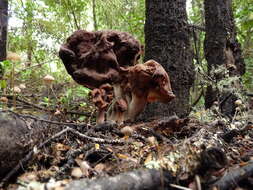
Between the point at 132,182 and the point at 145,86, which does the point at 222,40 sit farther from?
the point at 132,182

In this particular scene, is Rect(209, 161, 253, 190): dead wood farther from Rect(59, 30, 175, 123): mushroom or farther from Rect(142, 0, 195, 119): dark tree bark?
Rect(142, 0, 195, 119): dark tree bark

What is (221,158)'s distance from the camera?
4.33ft

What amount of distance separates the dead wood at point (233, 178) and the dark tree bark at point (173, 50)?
2.35m

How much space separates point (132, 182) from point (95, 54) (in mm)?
2427

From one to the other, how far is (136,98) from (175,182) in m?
2.09

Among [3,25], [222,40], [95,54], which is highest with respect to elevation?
[3,25]

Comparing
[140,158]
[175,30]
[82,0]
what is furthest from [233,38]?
[82,0]

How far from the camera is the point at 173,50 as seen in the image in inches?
151

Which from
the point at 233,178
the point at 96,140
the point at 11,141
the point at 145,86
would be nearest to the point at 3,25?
the point at 145,86

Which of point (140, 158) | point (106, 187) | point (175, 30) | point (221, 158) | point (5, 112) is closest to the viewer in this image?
point (106, 187)

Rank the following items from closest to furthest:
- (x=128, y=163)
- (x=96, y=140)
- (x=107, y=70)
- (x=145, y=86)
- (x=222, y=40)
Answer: (x=128, y=163) → (x=96, y=140) → (x=145, y=86) → (x=107, y=70) → (x=222, y=40)

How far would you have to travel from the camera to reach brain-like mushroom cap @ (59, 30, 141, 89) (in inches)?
133

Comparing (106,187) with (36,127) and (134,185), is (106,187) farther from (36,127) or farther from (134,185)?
(36,127)

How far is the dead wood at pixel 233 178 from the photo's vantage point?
1344mm
